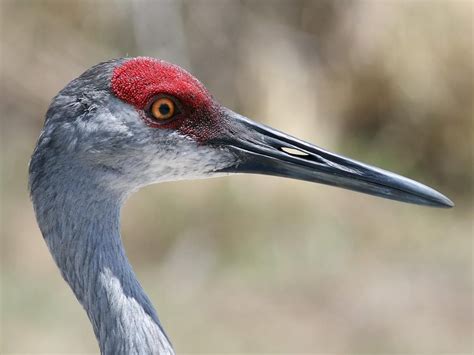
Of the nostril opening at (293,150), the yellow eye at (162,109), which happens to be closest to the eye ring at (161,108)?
the yellow eye at (162,109)

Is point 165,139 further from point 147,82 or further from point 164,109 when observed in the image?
point 147,82

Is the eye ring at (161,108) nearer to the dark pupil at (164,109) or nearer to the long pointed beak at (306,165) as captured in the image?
the dark pupil at (164,109)

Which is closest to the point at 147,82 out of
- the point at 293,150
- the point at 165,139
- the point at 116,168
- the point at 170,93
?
the point at 170,93

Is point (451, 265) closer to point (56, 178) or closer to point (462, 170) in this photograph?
point (462, 170)

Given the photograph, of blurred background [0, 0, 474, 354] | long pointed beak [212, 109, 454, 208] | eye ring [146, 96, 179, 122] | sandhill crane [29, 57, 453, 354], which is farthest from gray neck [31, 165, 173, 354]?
blurred background [0, 0, 474, 354]

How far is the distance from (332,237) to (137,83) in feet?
17.0

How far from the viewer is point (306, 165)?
2834 mm

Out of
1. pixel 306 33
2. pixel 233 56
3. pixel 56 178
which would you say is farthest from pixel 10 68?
pixel 56 178

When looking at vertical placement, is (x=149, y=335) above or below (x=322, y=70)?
below

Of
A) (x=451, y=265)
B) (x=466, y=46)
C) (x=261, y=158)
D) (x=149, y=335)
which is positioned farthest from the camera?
(x=466, y=46)

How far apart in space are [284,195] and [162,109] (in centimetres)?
517

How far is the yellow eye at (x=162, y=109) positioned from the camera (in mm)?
2734

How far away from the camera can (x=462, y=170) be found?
8.45 m

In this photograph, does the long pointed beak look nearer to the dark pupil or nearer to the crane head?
the crane head
